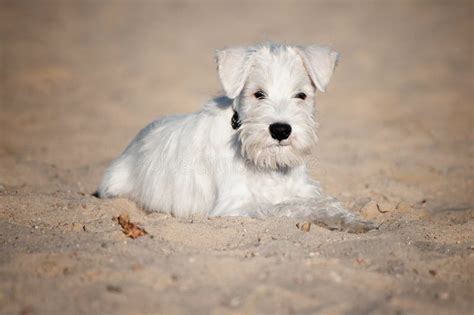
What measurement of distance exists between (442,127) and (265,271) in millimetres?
6802

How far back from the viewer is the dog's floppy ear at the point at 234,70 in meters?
5.54

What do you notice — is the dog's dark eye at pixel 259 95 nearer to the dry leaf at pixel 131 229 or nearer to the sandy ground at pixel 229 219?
the sandy ground at pixel 229 219

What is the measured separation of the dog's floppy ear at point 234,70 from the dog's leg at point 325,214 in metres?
1.04

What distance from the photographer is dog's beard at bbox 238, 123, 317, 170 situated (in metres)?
5.20

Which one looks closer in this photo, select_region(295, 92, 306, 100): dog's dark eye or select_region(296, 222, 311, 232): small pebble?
select_region(296, 222, 311, 232): small pebble

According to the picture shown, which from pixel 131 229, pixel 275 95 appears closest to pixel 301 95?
pixel 275 95

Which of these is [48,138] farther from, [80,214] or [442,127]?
[442,127]

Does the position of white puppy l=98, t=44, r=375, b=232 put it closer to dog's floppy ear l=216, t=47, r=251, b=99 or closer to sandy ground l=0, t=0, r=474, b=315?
dog's floppy ear l=216, t=47, r=251, b=99

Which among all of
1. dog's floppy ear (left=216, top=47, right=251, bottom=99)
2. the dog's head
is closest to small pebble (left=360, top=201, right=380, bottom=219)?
the dog's head

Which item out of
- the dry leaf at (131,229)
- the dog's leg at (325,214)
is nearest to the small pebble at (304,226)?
the dog's leg at (325,214)

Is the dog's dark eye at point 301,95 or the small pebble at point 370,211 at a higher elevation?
the dog's dark eye at point 301,95

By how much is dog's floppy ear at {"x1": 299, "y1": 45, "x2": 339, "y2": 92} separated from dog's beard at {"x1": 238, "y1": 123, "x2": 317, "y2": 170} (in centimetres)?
54

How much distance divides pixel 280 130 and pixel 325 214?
32.6 inches

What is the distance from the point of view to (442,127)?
10188 mm
